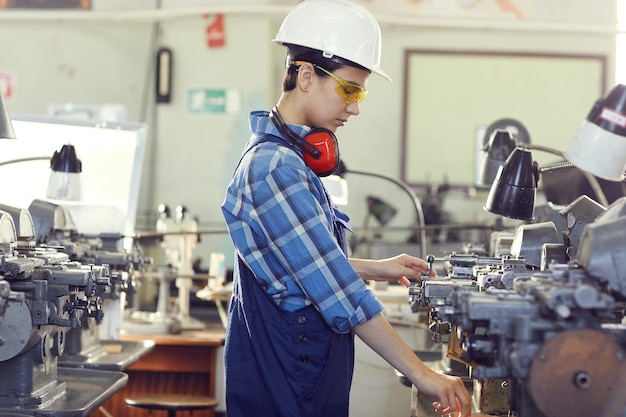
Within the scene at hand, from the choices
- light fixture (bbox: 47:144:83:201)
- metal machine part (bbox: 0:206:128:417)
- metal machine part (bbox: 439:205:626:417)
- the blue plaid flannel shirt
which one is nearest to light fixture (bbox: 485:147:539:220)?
the blue plaid flannel shirt

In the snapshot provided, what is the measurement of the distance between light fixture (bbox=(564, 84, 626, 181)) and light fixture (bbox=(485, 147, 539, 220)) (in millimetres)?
556

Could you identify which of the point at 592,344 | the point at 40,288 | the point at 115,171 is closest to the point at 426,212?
the point at 115,171

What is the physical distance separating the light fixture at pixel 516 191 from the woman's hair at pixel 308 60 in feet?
1.89

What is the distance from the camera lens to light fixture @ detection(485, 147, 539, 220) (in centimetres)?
281

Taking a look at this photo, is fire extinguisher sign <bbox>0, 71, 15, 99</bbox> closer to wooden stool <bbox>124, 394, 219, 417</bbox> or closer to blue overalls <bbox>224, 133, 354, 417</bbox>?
wooden stool <bbox>124, 394, 219, 417</bbox>

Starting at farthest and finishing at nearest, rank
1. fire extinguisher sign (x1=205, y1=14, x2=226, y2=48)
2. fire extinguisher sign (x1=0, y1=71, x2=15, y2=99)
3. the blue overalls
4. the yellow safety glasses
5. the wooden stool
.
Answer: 1. fire extinguisher sign (x1=0, y1=71, x2=15, y2=99)
2. fire extinguisher sign (x1=205, y1=14, x2=226, y2=48)
3. the wooden stool
4. the yellow safety glasses
5. the blue overalls

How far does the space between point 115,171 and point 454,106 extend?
10.2 ft

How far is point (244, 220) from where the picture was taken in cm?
238

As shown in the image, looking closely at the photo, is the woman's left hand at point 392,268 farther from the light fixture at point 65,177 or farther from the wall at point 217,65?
the wall at point 217,65

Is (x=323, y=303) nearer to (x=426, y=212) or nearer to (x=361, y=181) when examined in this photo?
(x=426, y=212)

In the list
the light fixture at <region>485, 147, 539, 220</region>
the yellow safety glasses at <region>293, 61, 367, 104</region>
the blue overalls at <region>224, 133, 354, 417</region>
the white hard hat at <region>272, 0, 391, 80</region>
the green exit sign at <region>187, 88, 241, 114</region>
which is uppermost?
the green exit sign at <region>187, 88, 241, 114</region>

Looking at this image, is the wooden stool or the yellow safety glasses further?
the wooden stool

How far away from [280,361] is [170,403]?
79.2 inches

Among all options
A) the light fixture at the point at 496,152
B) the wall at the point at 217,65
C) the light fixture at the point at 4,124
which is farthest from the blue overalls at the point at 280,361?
the wall at the point at 217,65
